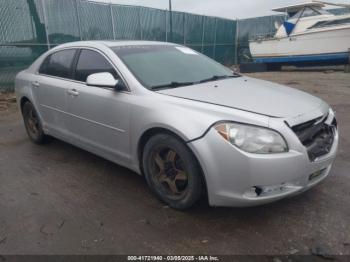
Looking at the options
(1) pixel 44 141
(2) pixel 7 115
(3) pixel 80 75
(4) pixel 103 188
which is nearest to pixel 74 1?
(2) pixel 7 115

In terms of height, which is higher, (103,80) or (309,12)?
(103,80)

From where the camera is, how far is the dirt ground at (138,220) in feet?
8.68

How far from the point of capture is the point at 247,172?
2615 mm

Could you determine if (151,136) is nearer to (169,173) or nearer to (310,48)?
(169,173)

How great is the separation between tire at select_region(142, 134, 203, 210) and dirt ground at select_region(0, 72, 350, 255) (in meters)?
0.15

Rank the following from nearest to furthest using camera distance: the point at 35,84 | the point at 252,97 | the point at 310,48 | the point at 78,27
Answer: the point at 252,97 → the point at 35,84 → the point at 78,27 → the point at 310,48

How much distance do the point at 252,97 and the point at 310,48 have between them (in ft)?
45.5

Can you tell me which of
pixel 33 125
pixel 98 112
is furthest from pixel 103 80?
pixel 33 125

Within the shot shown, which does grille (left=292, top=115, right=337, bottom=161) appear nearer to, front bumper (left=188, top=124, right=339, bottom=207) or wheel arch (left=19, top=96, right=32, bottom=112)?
front bumper (left=188, top=124, right=339, bottom=207)

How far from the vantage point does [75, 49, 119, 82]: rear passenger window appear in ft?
12.3

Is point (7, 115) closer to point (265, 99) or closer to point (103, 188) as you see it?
point (103, 188)

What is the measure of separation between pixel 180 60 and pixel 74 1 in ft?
30.0

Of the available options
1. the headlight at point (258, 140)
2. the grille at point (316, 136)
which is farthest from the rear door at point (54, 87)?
the grille at point (316, 136)

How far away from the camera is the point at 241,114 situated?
2.74m
